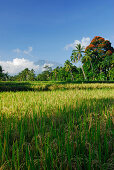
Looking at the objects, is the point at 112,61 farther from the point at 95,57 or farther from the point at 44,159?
the point at 44,159

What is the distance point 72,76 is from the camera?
1631 inches

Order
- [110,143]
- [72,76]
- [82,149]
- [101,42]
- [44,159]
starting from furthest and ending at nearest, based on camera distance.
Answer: [72,76] < [101,42] < [110,143] < [82,149] < [44,159]

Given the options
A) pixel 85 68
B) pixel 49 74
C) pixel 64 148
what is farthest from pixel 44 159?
pixel 49 74

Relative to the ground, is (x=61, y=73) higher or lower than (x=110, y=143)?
higher

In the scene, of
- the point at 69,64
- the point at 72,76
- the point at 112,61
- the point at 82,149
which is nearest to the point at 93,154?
the point at 82,149

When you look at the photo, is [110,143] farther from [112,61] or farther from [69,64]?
[69,64]

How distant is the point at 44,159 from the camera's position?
2.98 ft

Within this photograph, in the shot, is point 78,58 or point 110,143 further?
point 78,58

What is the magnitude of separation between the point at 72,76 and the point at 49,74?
23.9 metres

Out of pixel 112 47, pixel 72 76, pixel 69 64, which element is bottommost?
pixel 72 76

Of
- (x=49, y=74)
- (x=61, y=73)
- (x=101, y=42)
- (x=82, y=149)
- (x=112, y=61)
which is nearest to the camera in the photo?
(x=82, y=149)

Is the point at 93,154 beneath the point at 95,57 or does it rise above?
beneath

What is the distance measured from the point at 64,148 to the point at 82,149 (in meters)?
0.19

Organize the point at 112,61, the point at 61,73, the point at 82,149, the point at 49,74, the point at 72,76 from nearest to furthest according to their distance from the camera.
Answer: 1. the point at 82,149
2. the point at 112,61
3. the point at 72,76
4. the point at 61,73
5. the point at 49,74
